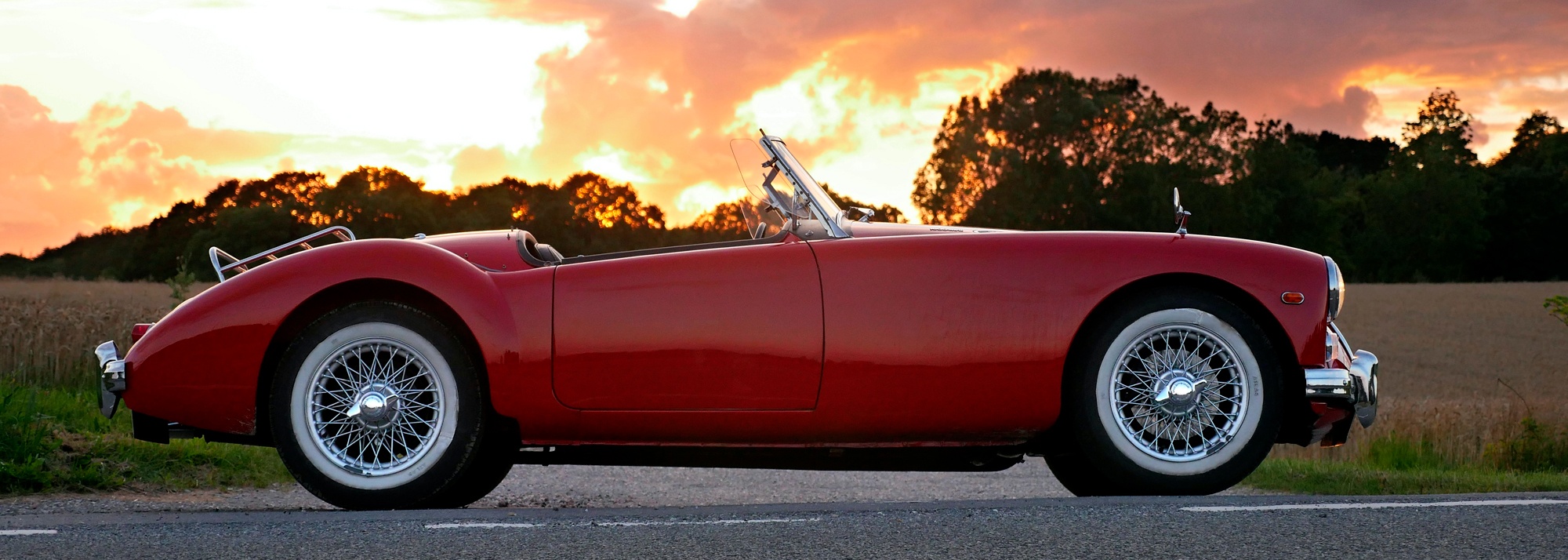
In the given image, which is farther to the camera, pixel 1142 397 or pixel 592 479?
pixel 592 479

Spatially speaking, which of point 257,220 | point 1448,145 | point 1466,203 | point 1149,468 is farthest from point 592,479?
point 1448,145

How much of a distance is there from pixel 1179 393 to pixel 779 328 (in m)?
1.41

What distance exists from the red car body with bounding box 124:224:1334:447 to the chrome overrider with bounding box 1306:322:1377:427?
8 centimetres

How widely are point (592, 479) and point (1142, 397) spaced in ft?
20.5

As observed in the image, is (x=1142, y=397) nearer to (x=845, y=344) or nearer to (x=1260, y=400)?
(x=1260, y=400)

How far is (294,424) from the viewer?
4621mm

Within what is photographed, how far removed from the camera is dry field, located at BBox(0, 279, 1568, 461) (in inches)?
465

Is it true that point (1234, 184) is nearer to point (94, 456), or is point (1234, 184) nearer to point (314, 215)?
point (314, 215)

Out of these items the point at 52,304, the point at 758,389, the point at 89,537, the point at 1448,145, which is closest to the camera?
the point at 89,537

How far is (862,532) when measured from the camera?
3.95m

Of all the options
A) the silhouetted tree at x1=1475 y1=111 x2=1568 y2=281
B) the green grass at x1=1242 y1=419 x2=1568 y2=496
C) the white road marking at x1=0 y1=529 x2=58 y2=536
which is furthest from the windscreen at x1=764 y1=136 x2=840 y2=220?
the silhouetted tree at x1=1475 y1=111 x2=1568 y2=281

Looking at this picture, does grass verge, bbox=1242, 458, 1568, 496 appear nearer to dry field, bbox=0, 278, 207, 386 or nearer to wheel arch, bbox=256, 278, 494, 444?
wheel arch, bbox=256, 278, 494, 444

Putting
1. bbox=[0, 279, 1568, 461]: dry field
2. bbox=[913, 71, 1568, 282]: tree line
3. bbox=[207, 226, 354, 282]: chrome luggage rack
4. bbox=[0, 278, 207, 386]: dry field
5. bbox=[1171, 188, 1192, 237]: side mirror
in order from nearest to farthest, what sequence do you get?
1. bbox=[1171, 188, 1192, 237]: side mirror
2. bbox=[207, 226, 354, 282]: chrome luggage rack
3. bbox=[0, 278, 207, 386]: dry field
4. bbox=[0, 279, 1568, 461]: dry field
5. bbox=[913, 71, 1568, 282]: tree line

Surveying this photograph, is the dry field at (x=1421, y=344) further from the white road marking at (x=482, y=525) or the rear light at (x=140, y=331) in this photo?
the white road marking at (x=482, y=525)
